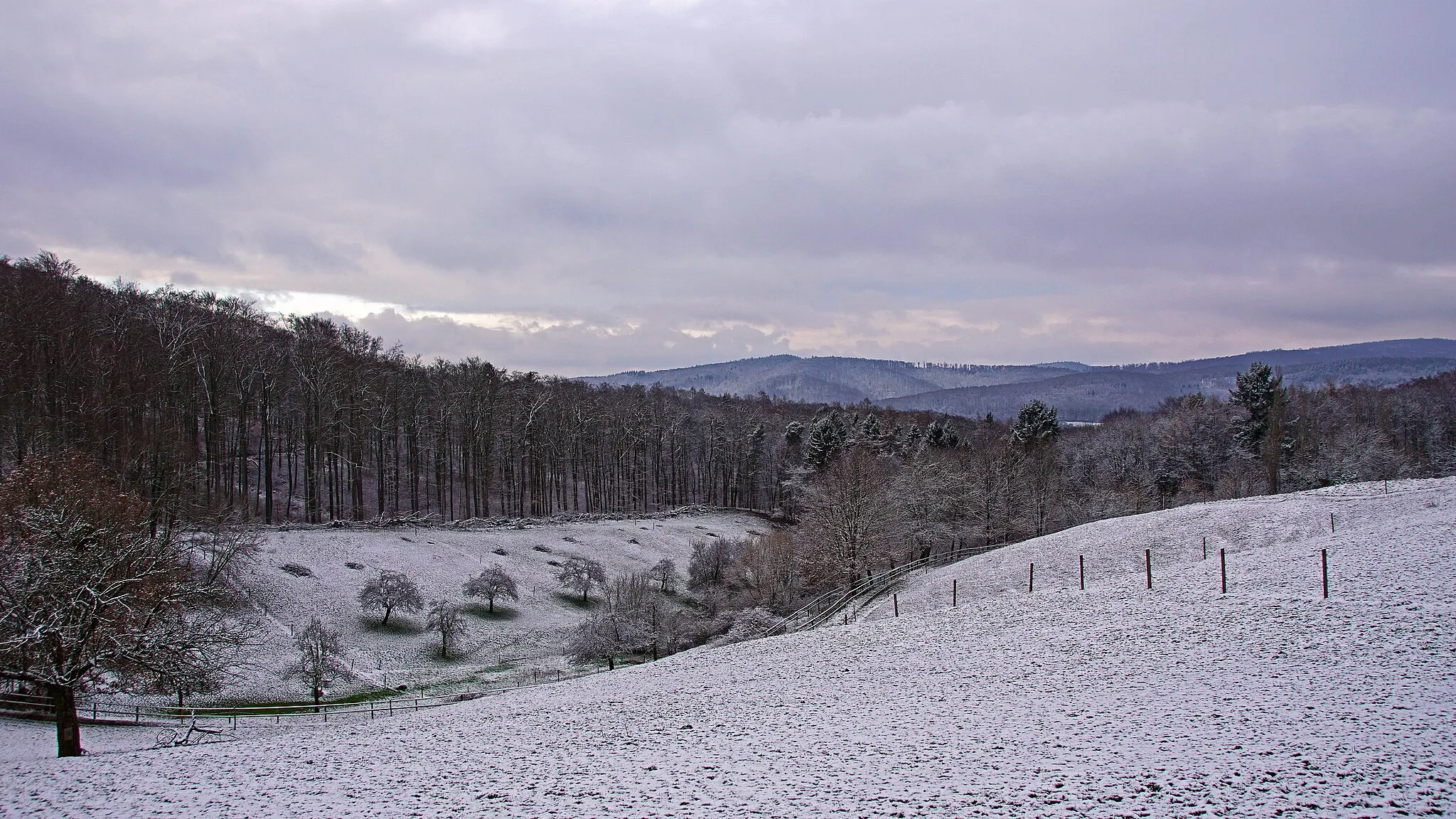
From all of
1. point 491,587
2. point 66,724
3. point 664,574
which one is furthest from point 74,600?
point 664,574

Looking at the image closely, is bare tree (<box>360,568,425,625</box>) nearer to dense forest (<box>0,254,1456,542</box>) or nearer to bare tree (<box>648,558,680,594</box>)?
dense forest (<box>0,254,1456,542</box>)

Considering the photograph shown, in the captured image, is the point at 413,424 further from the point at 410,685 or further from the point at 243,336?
the point at 410,685

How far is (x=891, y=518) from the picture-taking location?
1967 inches

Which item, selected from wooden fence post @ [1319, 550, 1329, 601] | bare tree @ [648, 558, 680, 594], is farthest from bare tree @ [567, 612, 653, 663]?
wooden fence post @ [1319, 550, 1329, 601]

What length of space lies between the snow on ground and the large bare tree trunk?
7.08ft

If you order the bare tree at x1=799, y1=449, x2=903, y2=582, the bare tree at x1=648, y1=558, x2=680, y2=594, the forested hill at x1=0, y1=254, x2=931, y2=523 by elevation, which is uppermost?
the forested hill at x1=0, y1=254, x2=931, y2=523

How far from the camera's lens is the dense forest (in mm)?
40688

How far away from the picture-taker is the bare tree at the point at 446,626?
127 feet

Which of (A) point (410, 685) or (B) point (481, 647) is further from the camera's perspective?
(B) point (481, 647)

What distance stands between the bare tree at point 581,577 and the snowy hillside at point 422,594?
0.85 m

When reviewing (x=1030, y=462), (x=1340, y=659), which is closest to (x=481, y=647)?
(x=1340, y=659)

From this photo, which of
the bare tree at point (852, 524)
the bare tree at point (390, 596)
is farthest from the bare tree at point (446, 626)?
the bare tree at point (852, 524)

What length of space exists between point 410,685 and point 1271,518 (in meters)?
45.8

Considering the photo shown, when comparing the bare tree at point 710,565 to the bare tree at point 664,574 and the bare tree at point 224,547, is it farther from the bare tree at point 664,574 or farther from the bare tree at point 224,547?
the bare tree at point 224,547
